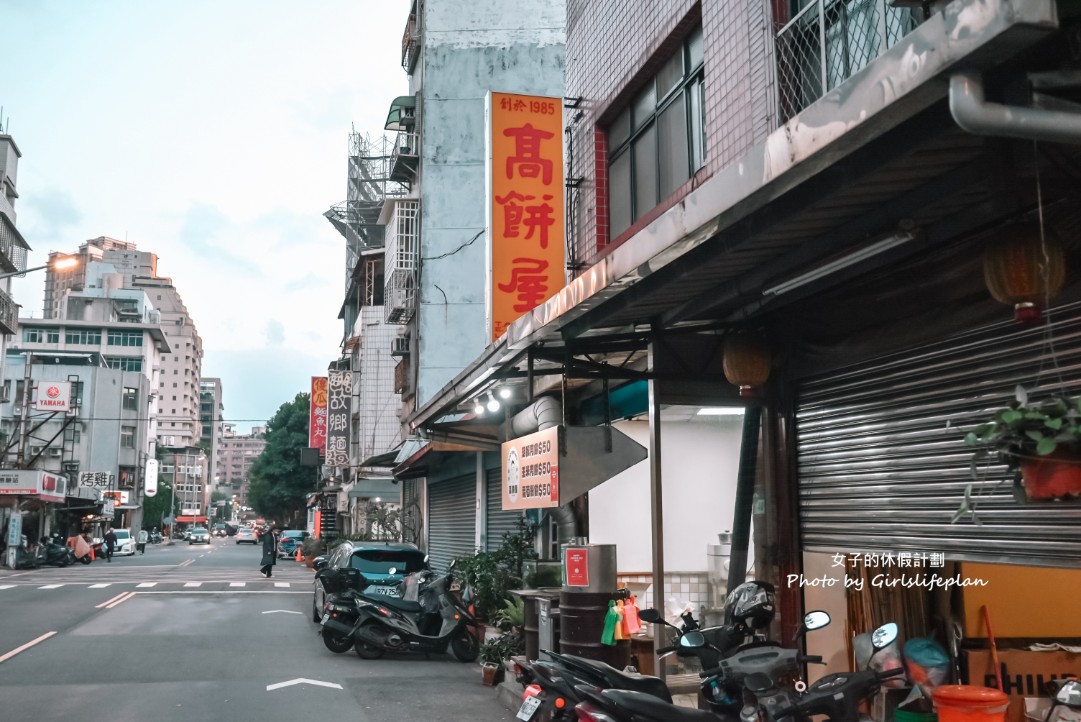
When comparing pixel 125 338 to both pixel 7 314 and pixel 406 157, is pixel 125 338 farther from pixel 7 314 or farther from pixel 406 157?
pixel 406 157

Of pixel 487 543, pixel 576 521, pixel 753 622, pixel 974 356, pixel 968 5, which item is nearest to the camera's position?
pixel 968 5

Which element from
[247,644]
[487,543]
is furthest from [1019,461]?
[487,543]

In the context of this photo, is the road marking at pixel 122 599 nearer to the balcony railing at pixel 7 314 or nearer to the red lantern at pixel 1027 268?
the red lantern at pixel 1027 268

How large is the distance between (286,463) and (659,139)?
66513 mm

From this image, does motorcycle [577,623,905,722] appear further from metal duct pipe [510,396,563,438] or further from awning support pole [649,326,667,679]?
metal duct pipe [510,396,563,438]

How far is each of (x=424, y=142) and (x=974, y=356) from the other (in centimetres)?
2327

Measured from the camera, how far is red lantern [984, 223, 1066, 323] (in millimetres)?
4945

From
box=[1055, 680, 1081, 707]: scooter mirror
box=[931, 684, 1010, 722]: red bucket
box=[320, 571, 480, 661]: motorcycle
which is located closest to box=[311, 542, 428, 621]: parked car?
box=[320, 571, 480, 661]: motorcycle

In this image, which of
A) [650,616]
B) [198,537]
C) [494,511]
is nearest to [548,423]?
[650,616]

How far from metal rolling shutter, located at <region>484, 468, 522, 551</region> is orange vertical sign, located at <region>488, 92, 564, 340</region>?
5685 millimetres

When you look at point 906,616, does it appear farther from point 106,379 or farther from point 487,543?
point 106,379

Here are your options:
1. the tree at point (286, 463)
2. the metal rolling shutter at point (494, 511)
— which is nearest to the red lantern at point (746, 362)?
the metal rolling shutter at point (494, 511)

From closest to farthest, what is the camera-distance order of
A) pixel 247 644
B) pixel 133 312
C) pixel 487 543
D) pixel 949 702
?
pixel 949 702
pixel 247 644
pixel 487 543
pixel 133 312

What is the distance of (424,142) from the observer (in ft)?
91.7
